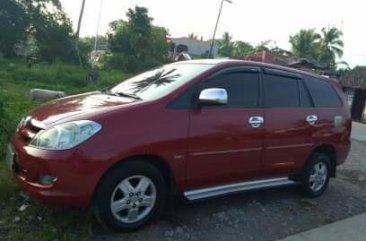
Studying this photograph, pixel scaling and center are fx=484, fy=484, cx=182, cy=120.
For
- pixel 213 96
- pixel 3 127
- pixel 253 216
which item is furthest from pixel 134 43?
pixel 213 96

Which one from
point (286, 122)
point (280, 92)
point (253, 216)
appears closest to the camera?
point (253, 216)

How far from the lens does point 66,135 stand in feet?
13.9

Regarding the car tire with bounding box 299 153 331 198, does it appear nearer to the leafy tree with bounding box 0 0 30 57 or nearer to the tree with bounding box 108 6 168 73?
the leafy tree with bounding box 0 0 30 57

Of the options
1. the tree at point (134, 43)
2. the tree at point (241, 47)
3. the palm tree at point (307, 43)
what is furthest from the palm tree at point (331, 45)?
the tree at point (134, 43)

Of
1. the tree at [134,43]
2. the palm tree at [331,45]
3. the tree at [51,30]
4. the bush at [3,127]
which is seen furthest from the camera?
the palm tree at [331,45]

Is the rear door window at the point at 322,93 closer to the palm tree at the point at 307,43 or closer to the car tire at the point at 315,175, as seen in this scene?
the car tire at the point at 315,175

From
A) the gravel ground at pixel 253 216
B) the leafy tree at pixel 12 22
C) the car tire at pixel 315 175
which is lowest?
the gravel ground at pixel 253 216

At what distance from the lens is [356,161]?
10.2 m

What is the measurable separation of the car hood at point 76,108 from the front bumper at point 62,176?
0.38 meters

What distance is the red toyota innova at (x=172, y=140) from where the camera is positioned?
424 cm

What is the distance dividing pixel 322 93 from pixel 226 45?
7220 centimetres

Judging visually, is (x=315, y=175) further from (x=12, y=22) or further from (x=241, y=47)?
(x=241, y=47)

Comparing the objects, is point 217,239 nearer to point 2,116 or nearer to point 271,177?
point 271,177

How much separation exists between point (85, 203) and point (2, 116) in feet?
8.75
